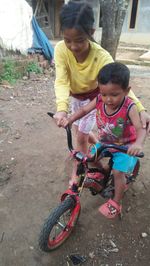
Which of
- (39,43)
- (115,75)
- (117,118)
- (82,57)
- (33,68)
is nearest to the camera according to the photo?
(115,75)

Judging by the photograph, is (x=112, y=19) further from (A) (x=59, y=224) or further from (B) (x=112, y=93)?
(A) (x=59, y=224)

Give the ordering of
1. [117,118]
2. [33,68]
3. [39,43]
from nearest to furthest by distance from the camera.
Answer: [117,118] → [33,68] → [39,43]

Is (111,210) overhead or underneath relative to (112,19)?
underneath

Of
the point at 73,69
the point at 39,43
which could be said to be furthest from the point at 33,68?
the point at 73,69

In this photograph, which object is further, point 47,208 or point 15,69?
point 15,69

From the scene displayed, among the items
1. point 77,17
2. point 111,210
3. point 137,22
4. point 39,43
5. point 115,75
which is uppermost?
point 77,17

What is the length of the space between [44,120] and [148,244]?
2.68 metres

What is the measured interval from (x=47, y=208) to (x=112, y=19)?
4933 millimetres

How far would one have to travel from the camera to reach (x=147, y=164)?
127 inches

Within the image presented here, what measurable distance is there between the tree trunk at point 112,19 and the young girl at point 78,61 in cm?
412

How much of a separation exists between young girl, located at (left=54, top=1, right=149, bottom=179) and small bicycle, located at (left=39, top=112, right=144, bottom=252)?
32cm

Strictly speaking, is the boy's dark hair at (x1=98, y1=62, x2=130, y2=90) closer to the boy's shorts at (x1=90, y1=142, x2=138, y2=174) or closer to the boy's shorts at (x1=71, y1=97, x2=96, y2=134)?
the boy's shorts at (x1=90, y1=142, x2=138, y2=174)

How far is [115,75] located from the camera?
1.73 m

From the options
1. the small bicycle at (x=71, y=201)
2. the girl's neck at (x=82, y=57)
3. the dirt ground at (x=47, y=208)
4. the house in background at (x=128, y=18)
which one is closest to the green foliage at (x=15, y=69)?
the dirt ground at (x=47, y=208)
